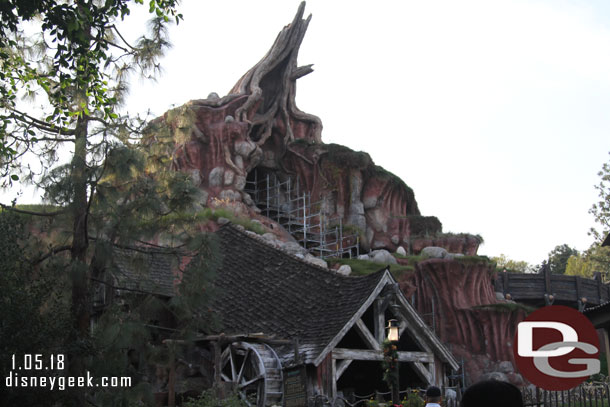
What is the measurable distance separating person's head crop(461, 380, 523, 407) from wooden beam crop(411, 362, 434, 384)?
15.7 metres

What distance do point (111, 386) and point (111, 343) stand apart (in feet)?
2.41

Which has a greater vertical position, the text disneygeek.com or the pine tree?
the pine tree

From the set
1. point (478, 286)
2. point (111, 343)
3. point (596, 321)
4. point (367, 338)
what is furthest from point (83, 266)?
point (478, 286)

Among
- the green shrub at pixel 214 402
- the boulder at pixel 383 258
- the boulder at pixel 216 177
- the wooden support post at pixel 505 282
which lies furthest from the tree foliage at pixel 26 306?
the wooden support post at pixel 505 282

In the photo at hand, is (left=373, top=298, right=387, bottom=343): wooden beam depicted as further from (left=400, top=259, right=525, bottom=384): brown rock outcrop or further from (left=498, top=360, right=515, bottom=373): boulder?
(left=498, top=360, right=515, bottom=373): boulder

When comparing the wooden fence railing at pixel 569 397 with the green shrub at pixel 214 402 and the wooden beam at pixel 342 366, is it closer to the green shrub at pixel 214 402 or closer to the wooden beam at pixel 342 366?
the wooden beam at pixel 342 366

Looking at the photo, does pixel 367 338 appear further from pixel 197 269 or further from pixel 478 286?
pixel 478 286

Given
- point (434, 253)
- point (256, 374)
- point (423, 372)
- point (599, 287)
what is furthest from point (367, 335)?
point (599, 287)

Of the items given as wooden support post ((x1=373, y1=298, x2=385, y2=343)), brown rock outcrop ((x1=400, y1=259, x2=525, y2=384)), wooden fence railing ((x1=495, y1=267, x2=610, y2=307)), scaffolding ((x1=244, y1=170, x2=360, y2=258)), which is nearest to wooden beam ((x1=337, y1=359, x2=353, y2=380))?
wooden support post ((x1=373, y1=298, x2=385, y2=343))

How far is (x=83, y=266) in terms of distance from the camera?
1277cm

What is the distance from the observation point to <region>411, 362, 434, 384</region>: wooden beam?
60.5 feet

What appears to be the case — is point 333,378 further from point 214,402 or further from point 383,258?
point 383,258

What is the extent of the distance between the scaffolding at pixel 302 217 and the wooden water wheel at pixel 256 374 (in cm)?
1760

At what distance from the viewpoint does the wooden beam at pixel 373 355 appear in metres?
17.3
